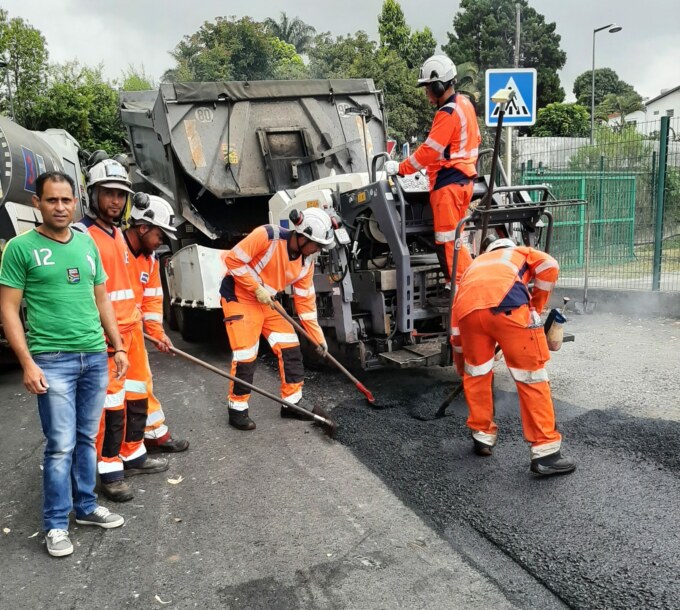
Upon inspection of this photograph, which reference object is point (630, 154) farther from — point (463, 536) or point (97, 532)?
point (97, 532)

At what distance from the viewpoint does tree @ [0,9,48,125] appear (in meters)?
19.9

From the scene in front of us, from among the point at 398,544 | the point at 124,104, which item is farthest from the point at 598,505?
the point at 124,104

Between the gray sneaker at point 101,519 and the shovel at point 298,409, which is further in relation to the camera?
the shovel at point 298,409

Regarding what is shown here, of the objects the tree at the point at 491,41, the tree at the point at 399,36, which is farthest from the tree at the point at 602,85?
the tree at the point at 399,36

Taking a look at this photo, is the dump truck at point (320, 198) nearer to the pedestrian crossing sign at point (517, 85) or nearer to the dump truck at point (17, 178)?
the pedestrian crossing sign at point (517, 85)

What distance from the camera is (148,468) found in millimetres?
3850

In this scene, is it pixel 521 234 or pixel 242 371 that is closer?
pixel 242 371

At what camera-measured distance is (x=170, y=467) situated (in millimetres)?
3941

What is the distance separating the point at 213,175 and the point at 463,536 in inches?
194

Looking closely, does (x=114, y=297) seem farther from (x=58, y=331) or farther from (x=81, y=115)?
(x=81, y=115)

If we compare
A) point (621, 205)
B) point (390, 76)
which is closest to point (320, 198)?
point (621, 205)

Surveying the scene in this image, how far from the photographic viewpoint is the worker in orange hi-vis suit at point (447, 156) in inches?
186

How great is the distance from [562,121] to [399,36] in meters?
9.72

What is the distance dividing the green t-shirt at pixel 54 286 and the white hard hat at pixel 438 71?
9.13 ft
